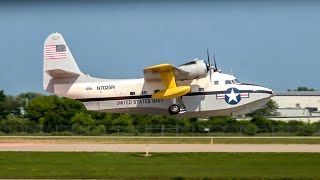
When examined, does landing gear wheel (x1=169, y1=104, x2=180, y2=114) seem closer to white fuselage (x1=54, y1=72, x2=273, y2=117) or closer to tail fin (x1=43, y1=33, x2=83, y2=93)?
white fuselage (x1=54, y1=72, x2=273, y2=117)

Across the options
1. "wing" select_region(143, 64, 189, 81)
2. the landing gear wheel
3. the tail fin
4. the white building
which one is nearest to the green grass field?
"wing" select_region(143, 64, 189, 81)

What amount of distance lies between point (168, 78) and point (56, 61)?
283 inches

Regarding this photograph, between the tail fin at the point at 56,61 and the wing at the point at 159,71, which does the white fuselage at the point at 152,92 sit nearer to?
the tail fin at the point at 56,61

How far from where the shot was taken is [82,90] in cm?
4403

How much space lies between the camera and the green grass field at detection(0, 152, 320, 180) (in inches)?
950

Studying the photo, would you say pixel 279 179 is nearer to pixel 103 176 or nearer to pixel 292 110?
pixel 103 176

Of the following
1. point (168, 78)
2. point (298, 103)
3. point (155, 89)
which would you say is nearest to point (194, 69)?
point (168, 78)

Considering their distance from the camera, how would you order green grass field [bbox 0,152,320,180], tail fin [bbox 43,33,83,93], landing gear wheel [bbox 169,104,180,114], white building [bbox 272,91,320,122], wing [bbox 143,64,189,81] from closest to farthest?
green grass field [bbox 0,152,320,180], wing [bbox 143,64,189,81], tail fin [bbox 43,33,83,93], landing gear wheel [bbox 169,104,180,114], white building [bbox 272,91,320,122]

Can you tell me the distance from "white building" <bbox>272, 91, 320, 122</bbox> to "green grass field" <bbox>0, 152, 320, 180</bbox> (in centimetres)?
6503

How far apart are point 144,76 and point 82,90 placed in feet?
13.0

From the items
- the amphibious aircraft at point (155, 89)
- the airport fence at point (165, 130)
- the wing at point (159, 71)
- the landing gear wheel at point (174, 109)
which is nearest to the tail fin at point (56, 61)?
the amphibious aircraft at point (155, 89)

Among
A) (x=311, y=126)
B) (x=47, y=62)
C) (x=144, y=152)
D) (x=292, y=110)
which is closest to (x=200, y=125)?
(x=311, y=126)

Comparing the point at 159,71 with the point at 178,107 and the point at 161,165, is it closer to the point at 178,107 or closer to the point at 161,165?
the point at 178,107

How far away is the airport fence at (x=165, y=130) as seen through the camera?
Result: 5578 centimetres
